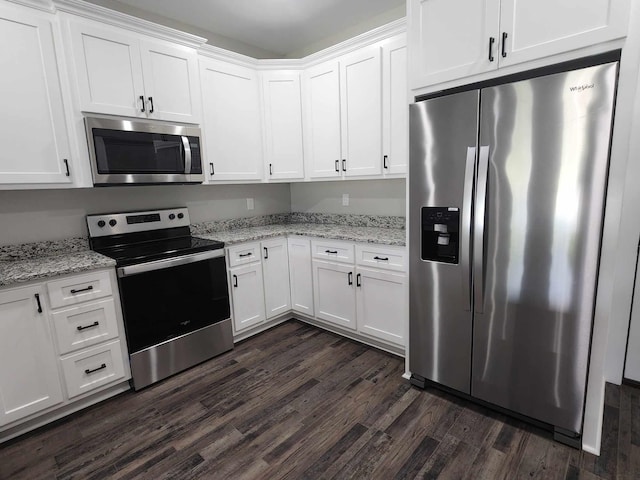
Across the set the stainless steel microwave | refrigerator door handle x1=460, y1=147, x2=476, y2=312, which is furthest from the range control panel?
refrigerator door handle x1=460, y1=147, x2=476, y2=312

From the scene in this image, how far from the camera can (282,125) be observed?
3.19 m

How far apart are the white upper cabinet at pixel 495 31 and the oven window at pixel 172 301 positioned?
1983 mm

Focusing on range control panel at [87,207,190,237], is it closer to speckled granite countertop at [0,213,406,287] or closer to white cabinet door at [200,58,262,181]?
speckled granite countertop at [0,213,406,287]

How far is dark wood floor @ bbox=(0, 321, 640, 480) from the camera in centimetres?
163

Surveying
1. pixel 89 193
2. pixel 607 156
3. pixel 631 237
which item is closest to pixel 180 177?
pixel 89 193

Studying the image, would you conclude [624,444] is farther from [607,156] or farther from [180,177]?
[180,177]

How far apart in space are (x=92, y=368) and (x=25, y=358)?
1.15 feet

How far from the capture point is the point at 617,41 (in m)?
1.39

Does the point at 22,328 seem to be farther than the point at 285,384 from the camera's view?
No

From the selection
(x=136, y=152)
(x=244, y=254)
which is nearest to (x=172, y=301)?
(x=244, y=254)

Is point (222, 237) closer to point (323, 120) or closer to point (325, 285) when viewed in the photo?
point (325, 285)

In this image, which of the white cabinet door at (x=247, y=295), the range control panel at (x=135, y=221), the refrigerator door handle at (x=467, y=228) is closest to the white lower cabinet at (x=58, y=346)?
the range control panel at (x=135, y=221)

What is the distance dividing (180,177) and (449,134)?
1942mm

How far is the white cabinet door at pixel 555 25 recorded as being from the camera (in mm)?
1376
